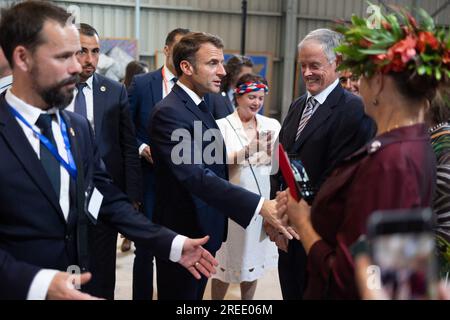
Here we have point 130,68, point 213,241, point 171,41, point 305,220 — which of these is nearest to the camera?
point 305,220

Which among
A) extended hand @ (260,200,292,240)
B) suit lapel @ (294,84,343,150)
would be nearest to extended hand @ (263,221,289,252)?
extended hand @ (260,200,292,240)

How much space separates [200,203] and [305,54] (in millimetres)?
966

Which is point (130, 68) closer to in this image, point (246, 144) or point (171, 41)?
point (171, 41)

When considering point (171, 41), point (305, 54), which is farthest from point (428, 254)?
point (171, 41)

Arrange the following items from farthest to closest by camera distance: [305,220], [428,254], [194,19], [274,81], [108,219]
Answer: [274,81] < [194,19] < [108,219] < [305,220] < [428,254]

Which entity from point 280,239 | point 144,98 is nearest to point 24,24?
point 280,239

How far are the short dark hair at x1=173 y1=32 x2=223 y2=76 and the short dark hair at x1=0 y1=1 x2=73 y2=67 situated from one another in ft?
3.71

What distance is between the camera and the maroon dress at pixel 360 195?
136 cm

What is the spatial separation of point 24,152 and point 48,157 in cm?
8

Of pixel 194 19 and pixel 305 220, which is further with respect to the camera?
pixel 194 19

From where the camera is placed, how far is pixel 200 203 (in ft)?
8.72

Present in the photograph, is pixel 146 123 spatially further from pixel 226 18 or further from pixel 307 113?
pixel 226 18

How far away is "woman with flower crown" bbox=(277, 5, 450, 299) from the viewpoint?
138 centimetres

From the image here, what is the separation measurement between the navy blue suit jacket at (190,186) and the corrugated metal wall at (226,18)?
22.4ft
